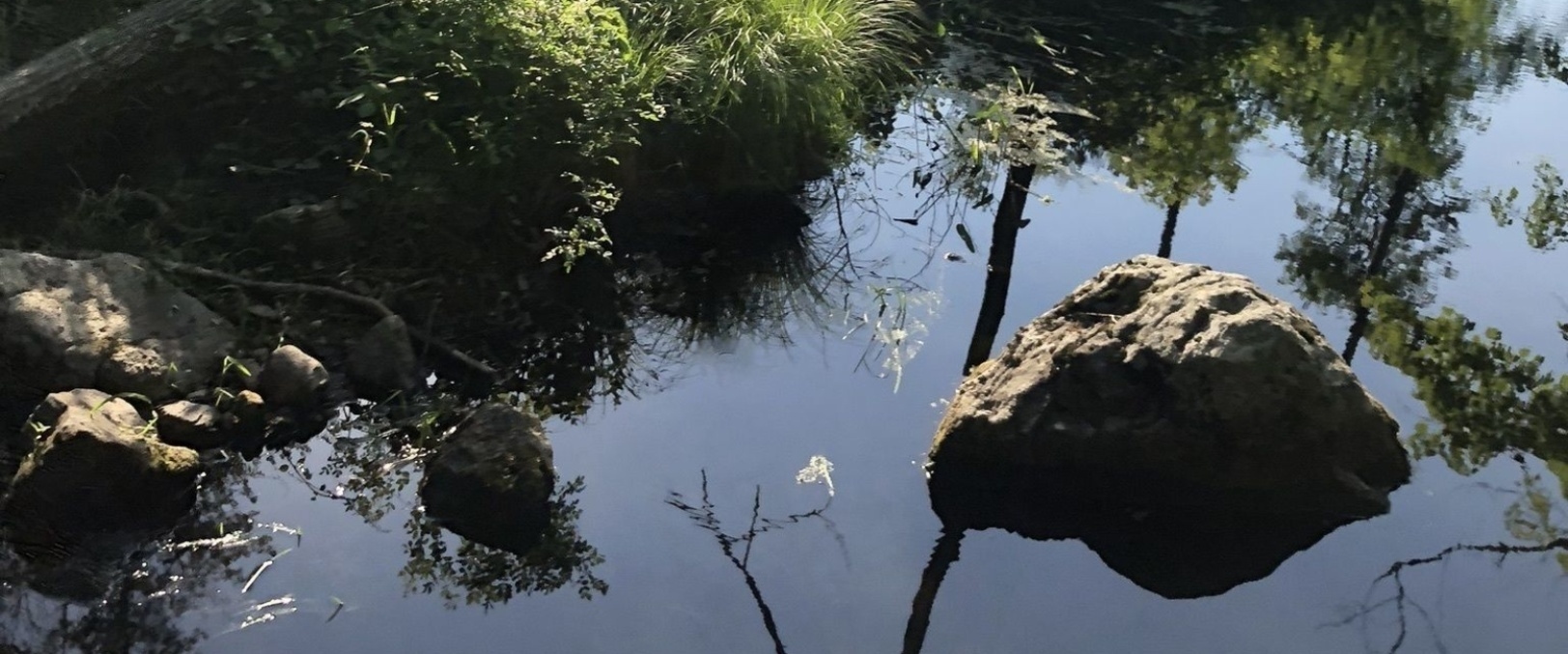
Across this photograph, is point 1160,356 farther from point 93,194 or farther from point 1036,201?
point 93,194

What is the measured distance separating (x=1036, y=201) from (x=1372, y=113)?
2162mm

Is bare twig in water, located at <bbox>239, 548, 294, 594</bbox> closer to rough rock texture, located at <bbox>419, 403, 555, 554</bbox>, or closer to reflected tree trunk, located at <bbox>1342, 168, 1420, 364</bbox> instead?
rough rock texture, located at <bbox>419, 403, 555, 554</bbox>

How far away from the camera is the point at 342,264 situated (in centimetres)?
406

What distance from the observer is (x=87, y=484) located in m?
2.98

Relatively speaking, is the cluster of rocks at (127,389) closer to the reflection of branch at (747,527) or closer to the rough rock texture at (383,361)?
the rough rock texture at (383,361)

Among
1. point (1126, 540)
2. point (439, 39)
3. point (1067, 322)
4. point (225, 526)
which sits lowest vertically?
point (225, 526)

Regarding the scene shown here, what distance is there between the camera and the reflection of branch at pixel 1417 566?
9.70 ft

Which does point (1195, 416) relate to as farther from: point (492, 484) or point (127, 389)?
point (127, 389)

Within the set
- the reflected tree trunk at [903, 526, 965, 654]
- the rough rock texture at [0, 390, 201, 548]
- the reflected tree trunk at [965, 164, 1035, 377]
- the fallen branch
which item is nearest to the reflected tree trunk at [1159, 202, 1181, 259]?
the reflected tree trunk at [965, 164, 1035, 377]

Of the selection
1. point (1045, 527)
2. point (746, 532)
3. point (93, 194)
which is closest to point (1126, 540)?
point (1045, 527)

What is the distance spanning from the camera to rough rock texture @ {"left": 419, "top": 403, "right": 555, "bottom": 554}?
3143mm

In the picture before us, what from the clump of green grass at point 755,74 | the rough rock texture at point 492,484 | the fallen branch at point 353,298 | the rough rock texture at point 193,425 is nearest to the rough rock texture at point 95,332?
the rough rock texture at point 193,425

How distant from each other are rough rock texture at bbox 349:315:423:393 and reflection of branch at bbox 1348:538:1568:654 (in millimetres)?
2607

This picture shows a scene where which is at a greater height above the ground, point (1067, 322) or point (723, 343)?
point (1067, 322)
